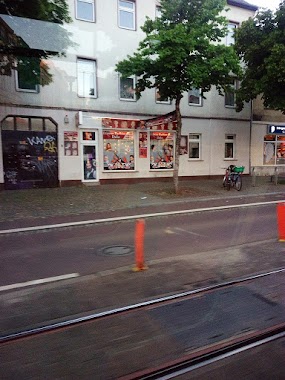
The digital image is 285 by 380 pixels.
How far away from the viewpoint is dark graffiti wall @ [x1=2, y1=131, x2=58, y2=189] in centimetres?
1603

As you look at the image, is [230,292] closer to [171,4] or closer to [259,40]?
[171,4]

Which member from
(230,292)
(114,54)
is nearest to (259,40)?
(114,54)

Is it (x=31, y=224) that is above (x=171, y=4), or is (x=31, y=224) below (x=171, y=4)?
below

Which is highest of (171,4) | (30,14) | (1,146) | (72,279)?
(171,4)

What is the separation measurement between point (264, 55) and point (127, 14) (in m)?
7.37

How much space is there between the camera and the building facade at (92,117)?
16.2 metres

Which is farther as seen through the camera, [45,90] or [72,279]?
[45,90]

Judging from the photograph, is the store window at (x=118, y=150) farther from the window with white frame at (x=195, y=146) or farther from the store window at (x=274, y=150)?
the store window at (x=274, y=150)

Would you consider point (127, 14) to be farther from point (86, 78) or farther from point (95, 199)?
point (95, 199)

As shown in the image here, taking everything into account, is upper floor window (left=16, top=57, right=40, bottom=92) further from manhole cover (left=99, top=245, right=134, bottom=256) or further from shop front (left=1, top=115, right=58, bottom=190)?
manhole cover (left=99, top=245, right=134, bottom=256)

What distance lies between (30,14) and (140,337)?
11.6 metres

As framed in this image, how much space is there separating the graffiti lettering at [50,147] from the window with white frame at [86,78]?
2903 millimetres

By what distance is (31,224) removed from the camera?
948 centimetres

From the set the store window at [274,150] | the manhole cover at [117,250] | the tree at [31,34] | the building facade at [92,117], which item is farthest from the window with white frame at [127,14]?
the manhole cover at [117,250]
